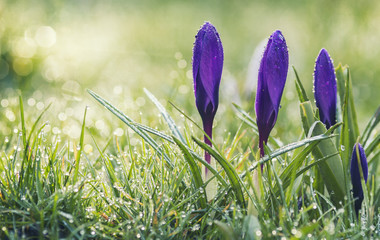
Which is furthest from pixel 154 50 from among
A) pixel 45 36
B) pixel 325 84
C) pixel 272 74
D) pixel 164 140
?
pixel 272 74

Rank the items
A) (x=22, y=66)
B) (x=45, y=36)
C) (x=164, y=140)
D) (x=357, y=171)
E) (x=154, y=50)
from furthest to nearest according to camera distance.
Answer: (x=154, y=50) → (x=45, y=36) → (x=22, y=66) → (x=164, y=140) → (x=357, y=171)

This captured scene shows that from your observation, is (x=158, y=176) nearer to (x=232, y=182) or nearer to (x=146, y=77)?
(x=232, y=182)

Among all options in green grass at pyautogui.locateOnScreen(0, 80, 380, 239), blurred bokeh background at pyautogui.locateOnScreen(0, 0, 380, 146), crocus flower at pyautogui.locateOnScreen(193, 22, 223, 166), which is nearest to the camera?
green grass at pyautogui.locateOnScreen(0, 80, 380, 239)

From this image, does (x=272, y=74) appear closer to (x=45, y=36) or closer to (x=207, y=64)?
(x=207, y=64)

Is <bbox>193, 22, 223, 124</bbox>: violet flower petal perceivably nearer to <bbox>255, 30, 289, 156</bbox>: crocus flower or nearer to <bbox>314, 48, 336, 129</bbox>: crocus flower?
<bbox>255, 30, 289, 156</bbox>: crocus flower

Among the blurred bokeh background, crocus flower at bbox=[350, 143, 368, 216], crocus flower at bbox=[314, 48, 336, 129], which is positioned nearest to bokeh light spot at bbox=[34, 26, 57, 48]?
the blurred bokeh background

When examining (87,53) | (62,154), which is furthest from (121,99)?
(87,53)

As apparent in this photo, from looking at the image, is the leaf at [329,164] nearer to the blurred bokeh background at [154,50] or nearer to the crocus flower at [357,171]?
the crocus flower at [357,171]
